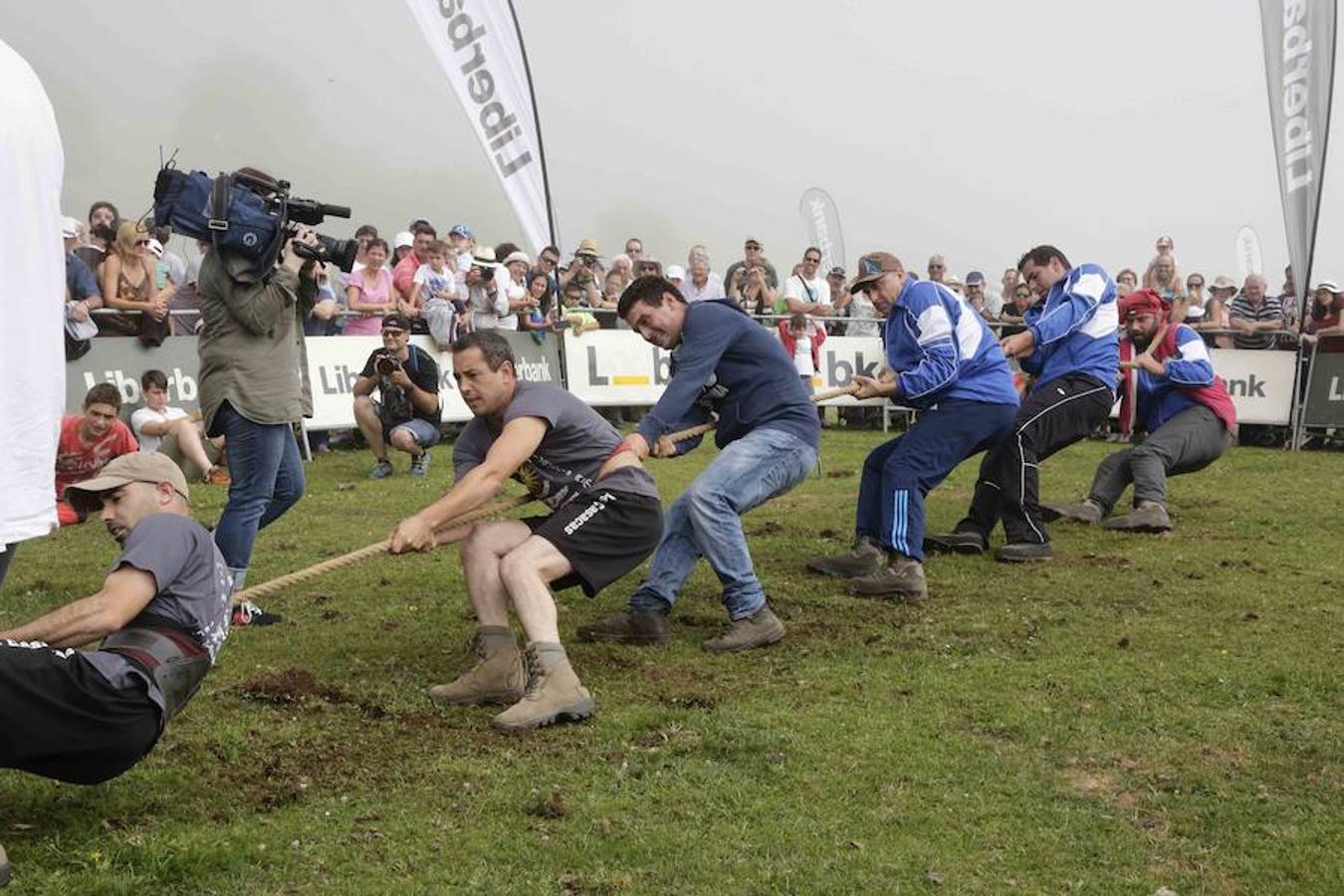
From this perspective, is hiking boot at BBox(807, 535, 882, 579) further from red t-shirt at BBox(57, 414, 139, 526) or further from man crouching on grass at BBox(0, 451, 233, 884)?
red t-shirt at BBox(57, 414, 139, 526)

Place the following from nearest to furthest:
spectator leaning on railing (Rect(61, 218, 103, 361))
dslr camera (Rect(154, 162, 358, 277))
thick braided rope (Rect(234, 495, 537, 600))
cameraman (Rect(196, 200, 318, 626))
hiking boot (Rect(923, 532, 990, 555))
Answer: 1. thick braided rope (Rect(234, 495, 537, 600))
2. dslr camera (Rect(154, 162, 358, 277))
3. cameraman (Rect(196, 200, 318, 626))
4. hiking boot (Rect(923, 532, 990, 555))
5. spectator leaning on railing (Rect(61, 218, 103, 361))

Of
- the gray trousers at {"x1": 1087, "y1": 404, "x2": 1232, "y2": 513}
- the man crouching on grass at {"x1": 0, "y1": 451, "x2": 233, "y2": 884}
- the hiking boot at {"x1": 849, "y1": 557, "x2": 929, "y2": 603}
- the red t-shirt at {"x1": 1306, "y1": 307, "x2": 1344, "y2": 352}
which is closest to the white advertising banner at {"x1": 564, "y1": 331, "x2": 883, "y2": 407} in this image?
the red t-shirt at {"x1": 1306, "y1": 307, "x2": 1344, "y2": 352}

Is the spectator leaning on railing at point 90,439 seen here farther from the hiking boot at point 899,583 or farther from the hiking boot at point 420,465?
the hiking boot at point 899,583

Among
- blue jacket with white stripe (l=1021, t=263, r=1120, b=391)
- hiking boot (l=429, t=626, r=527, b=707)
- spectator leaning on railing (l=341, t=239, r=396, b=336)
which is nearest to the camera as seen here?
hiking boot (l=429, t=626, r=527, b=707)

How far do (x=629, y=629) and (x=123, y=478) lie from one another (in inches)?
107

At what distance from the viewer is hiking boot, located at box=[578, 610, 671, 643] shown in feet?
21.2

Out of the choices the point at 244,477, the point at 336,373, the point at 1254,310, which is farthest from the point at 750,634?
the point at 1254,310

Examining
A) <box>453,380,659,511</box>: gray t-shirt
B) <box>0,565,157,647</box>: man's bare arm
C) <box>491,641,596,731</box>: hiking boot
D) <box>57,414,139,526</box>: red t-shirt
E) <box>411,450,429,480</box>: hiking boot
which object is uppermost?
<box>453,380,659,511</box>: gray t-shirt

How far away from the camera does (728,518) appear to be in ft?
21.1

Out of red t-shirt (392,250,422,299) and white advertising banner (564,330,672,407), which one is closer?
red t-shirt (392,250,422,299)

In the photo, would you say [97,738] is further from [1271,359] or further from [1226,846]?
[1271,359]

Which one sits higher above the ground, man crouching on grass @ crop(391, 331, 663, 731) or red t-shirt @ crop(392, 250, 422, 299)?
red t-shirt @ crop(392, 250, 422, 299)

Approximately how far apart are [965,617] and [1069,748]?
6.54 feet

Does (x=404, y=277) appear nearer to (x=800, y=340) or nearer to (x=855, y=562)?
(x=800, y=340)
